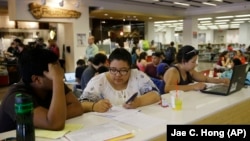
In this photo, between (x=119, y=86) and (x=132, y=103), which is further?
(x=119, y=86)

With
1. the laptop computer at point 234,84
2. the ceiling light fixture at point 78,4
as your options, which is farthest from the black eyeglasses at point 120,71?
the ceiling light fixture at point 78,4

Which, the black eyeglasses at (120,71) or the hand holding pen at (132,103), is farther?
the black eyeglasses at (120,71)

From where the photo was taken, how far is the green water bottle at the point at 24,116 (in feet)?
3.18

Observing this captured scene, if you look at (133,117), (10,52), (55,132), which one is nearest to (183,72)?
(133,117)

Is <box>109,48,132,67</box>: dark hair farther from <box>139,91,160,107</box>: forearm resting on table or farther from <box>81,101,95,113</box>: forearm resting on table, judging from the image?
<box>81,101,95,113</box>: forearm resting on table

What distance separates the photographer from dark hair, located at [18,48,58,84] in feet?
4.75

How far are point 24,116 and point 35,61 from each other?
1.76ft

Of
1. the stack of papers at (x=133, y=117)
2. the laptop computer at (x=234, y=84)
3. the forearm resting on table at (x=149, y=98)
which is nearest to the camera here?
the stack of papers at (x=133, y=117)

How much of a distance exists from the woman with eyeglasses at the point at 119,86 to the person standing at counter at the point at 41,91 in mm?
399

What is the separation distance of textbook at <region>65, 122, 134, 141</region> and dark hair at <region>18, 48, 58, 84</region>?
45cm

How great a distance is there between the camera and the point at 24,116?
98cm

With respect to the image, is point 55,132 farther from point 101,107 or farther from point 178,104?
point 178,104

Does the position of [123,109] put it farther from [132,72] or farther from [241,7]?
[241,7]

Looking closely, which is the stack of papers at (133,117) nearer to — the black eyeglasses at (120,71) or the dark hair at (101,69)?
the black eyeglasses at (120,71)
